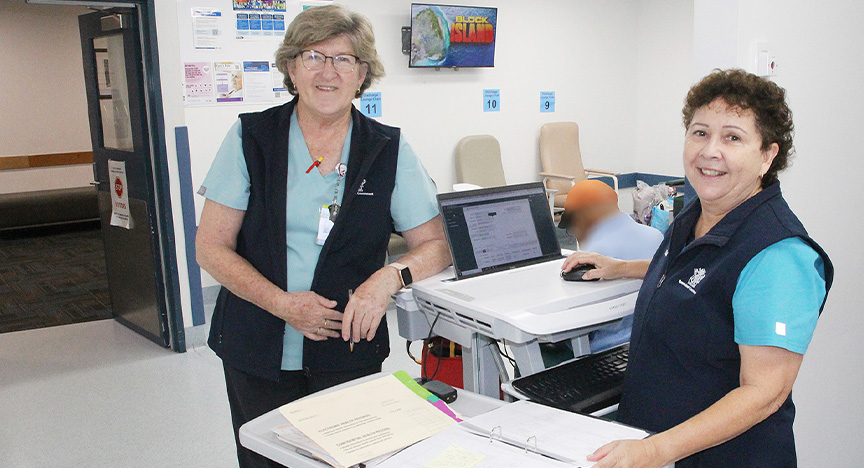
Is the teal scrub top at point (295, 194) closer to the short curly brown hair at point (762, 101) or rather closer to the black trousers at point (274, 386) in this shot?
the black trousers at point (274, 386)

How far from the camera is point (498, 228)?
187 cm

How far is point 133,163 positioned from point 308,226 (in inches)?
112

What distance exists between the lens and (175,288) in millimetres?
4195

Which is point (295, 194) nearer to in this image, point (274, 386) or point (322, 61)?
point (322, 61)

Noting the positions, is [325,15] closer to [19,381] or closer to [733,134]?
[733,134]

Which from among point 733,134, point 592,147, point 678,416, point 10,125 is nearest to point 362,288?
point 678,416

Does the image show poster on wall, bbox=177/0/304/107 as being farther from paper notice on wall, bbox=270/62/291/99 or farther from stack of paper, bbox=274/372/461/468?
stack of paper, bbox=274/372/461/468

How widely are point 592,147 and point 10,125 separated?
19.9 ft

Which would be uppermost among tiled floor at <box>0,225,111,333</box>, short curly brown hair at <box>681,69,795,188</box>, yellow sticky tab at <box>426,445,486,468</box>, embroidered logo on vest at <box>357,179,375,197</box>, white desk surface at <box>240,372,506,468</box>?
short curly brown hair at <box>681,69,795,188</box>

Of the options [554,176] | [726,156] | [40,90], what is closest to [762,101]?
[726,156]

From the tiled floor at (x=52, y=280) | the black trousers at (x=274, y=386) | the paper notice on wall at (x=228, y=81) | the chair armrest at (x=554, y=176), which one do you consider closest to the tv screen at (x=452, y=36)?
the chair armrest at (x=554, y=176)

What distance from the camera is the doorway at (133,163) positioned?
13.0ft

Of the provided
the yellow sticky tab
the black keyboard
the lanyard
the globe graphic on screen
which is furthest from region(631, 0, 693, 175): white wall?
the yellow sticky tab

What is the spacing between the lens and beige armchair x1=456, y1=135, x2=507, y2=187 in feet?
19.4
